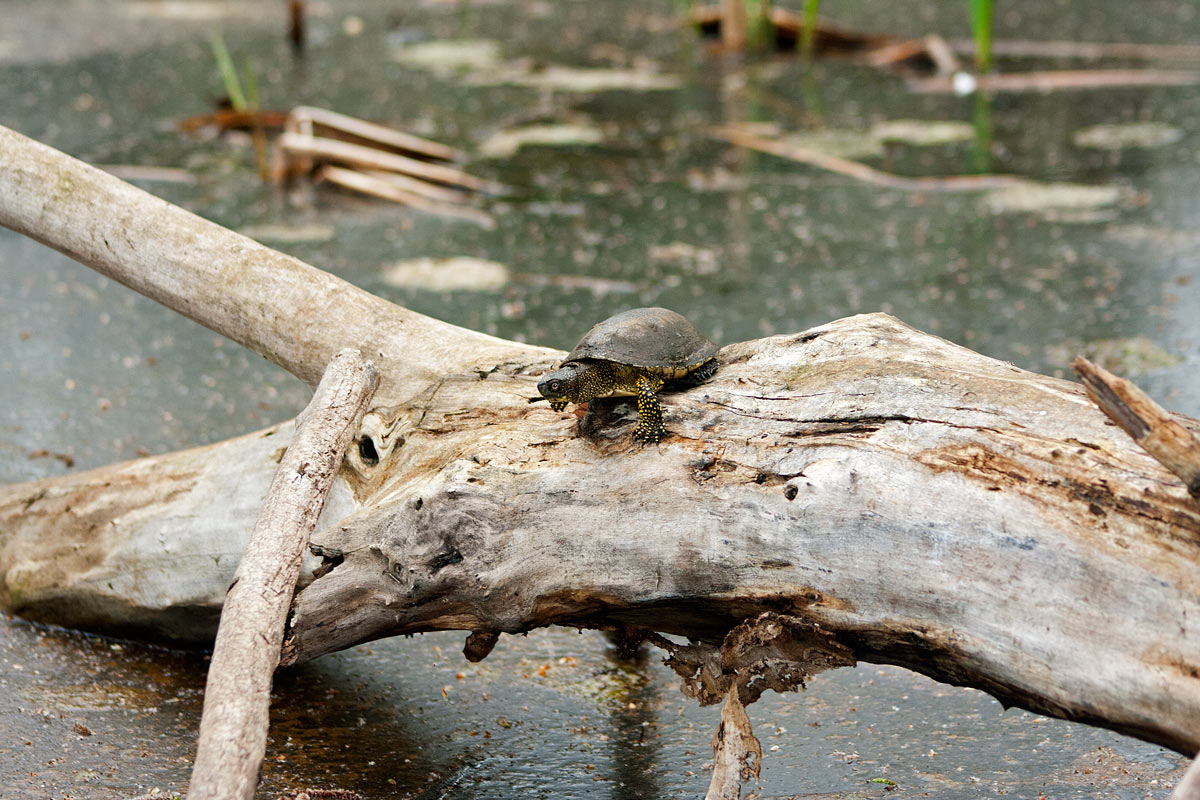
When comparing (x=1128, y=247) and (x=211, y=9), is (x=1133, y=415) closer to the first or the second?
(x=1128, y=247)

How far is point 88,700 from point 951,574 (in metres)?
2.48

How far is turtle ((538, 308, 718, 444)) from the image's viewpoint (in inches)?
109

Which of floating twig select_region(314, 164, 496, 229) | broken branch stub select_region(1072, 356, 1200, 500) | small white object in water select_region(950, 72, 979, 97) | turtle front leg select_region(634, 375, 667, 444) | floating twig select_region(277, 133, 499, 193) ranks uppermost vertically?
small white object in water select_region(950, 72, 979, 97)

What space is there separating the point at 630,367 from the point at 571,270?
4007 mm

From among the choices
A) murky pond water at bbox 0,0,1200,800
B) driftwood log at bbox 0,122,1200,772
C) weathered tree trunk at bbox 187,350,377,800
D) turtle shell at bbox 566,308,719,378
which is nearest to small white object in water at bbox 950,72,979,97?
murky pond water at bbox 0,0,1200,800

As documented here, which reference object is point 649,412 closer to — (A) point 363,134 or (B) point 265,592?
(B) point 265,592

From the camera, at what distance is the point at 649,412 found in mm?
2770

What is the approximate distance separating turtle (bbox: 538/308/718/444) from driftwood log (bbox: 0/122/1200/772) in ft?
0.27

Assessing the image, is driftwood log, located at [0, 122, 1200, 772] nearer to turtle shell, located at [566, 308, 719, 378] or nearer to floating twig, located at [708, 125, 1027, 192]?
turtle shell, located at [566, 308, 719, 378]

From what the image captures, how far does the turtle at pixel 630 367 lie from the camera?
276 centimetres

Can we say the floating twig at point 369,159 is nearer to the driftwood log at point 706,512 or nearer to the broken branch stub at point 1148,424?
the driftwood log at point 706,512

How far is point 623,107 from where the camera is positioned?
994 centimetres

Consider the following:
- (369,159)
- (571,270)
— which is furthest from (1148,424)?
(369,159)

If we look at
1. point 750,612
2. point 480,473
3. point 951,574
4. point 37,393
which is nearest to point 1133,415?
point 951,574
